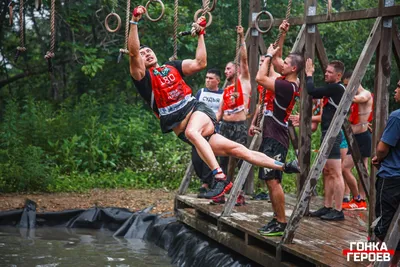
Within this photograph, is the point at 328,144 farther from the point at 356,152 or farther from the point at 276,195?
the point at 356,152

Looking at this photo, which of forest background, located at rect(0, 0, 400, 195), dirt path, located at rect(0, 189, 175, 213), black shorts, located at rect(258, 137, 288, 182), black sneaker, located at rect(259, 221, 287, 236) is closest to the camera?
black shorts, located at rect(258, 137, 288, 182)

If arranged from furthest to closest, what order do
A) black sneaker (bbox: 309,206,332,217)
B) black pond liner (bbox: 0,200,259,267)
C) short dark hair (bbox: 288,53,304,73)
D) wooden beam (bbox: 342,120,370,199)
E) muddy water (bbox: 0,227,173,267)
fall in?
1. black pond liner (bbox: 0,200,259,267)
2. muddy water (bbox: 0,227,173,267)
3. black sneaker (bbox: 309,206,332,217)
4. wooden beam (bbox: 342,120,370,199)
5. short dark hair (bbox: 288,53,304,73)

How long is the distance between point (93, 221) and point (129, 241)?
859 mm

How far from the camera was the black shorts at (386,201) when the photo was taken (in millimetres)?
5270

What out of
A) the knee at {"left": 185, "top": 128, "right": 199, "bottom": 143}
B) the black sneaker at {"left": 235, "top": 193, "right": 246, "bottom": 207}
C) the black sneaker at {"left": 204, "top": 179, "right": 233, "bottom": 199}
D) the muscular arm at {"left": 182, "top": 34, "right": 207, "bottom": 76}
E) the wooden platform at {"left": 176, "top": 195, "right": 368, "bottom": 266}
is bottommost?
the wooden platform at {"left": 176, "top": 195, "right": 368, "bottom": 266}

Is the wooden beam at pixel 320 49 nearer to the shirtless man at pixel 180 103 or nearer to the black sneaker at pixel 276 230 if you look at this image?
the shirtless man at pixel 180 103

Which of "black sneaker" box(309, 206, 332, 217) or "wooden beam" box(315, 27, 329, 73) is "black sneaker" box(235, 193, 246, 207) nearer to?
"black sneaker" box(309, 206, 332, 217)

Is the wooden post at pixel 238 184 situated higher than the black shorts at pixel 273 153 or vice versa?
the black shorts at pixel 273 153

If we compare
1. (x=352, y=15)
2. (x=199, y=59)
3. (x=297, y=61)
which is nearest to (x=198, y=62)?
(x=199, y=59)

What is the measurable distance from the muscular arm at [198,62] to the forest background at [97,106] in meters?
4.02

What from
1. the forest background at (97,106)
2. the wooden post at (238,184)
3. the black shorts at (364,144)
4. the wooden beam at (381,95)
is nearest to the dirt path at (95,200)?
the forest background at (97,106)

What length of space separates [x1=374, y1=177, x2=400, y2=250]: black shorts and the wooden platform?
0.44 m

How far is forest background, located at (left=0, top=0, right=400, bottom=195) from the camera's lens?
12211 millimetres

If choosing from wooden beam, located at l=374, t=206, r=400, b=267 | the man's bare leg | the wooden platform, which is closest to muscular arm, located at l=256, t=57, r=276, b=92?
the man's bare leg
